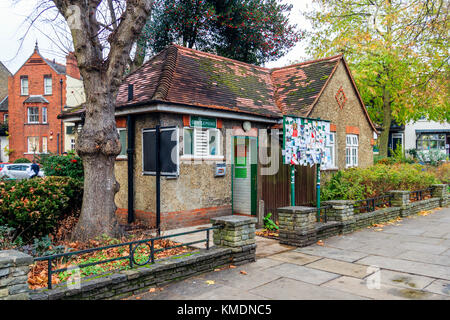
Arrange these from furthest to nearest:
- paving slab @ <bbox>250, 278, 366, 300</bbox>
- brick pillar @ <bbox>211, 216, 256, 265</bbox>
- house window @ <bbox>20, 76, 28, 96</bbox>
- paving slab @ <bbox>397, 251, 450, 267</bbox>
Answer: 1. house window @ <bbox>20, 76, 28, 96</bbox>
2. paving slab @ <bbox>397, 251, 450, 267</bbox>
3. brick pillar @ <bbox>211, 216, 256, 265</bbox>
4. paving slab @ <bbox>250, 278, 366, 300</bbox>

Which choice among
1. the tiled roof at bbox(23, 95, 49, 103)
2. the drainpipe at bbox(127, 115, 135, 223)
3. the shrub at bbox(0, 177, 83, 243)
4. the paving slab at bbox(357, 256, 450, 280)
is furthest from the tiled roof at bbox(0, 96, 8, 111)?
the paving slab at bbox(357, 256, 450, 280)

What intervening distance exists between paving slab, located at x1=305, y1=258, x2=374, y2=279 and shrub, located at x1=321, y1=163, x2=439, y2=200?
480 centimetres

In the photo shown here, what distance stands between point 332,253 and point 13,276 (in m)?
5.85

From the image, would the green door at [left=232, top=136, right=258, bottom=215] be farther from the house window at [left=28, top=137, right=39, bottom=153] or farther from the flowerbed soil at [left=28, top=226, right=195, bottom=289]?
the house window at [left=28, top=137, right=39, bottom=153]

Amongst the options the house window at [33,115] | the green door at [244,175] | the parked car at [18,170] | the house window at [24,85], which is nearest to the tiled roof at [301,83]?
the green door at [244,175]

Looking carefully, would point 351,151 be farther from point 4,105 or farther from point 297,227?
point 4,105

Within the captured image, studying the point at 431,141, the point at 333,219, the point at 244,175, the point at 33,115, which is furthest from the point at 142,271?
the point at 431,141

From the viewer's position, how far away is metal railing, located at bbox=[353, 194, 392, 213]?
36.7 ft

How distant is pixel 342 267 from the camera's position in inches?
259

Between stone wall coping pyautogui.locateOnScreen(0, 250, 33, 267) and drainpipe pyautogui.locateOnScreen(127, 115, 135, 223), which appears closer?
stone wall coping pyautogui.locateOnScreen(0, 250, 33, 267)

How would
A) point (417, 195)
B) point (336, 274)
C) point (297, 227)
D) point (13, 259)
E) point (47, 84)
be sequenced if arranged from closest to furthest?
point (13, 259) < point (336, 274) < point (297, 227) < point (417, 195) < point (47, 84)

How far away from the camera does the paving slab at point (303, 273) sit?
19.4ft
